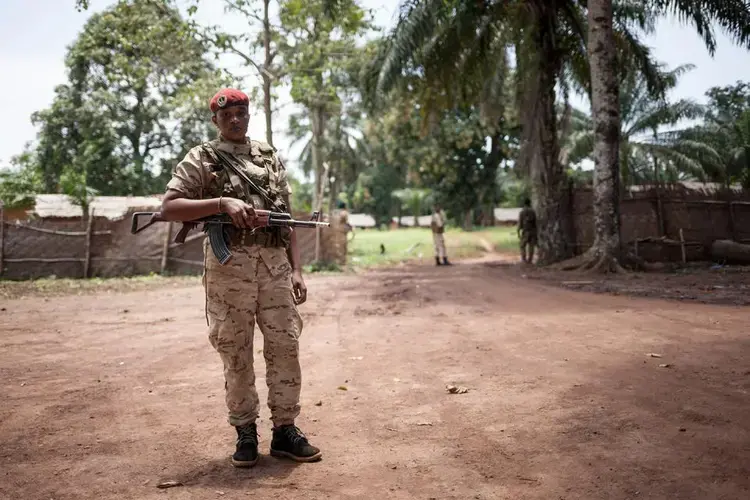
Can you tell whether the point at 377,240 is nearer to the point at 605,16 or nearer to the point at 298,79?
the point at 298,79

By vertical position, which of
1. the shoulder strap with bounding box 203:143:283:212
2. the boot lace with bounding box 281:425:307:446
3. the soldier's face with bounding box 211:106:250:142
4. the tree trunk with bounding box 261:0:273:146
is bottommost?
the boot lace with bounding box 281:425:307:446

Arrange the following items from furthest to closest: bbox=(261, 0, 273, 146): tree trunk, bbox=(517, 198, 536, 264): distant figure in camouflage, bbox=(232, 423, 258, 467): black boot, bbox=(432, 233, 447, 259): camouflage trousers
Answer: bbox=(432, 233, 447, 259): camouflage trousers < bbox=(517, 198, 536, 264): distant figure in camouflage < bbox=(261, 0, 273, 146): tree trunk < bbox=(232, 423, 258, 467): black boot

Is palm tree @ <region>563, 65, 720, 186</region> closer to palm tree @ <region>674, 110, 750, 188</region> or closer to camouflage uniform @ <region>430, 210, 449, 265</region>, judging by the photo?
palm tree @ <region>674, 110, 750, 188</region>

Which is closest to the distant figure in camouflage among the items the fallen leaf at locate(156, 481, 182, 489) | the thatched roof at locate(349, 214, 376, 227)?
the fallen leaf at locate(156, 481, 182, 489)

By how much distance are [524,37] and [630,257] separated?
7.25 meters

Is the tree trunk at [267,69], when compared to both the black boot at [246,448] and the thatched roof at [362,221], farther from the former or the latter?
the thatched roof at [362,221]

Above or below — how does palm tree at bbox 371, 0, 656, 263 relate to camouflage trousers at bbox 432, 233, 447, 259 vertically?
above

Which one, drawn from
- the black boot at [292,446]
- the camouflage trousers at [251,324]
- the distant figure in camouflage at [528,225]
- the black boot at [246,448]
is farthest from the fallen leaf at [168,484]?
the distant figure in camouflage at [528,225]

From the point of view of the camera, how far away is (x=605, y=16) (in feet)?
37.8

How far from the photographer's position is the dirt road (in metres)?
2.53

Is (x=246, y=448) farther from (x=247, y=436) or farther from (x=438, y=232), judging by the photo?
(x=438, y=232)

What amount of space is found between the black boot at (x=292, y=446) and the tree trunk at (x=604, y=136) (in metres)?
10.1

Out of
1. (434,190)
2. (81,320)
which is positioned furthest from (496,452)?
(434,190)

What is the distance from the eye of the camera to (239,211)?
2.66m
